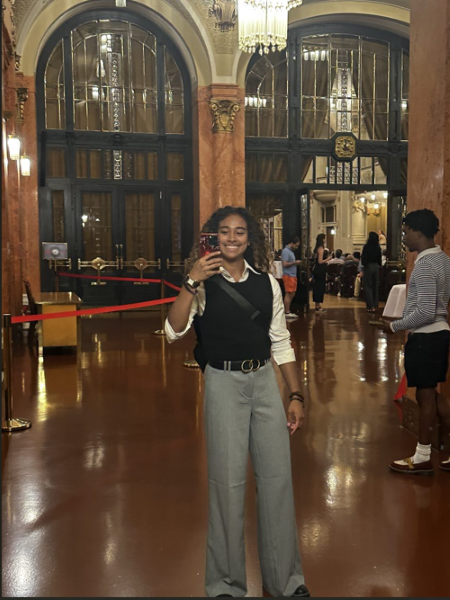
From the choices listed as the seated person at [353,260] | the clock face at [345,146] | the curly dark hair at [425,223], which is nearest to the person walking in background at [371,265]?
the clock face at [345,146]

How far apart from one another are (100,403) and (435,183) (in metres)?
3.78

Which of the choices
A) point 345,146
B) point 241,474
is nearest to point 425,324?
point 241,474

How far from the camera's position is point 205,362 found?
114 inches

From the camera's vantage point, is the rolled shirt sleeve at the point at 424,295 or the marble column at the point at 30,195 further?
the marble column at the point at 30,195

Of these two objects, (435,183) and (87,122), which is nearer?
(435,183)

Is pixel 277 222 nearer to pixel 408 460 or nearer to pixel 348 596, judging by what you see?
pixel 408 460

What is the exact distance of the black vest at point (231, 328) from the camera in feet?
9.25

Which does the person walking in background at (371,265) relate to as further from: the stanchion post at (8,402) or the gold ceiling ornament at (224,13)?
the stanchion post at (8,402)

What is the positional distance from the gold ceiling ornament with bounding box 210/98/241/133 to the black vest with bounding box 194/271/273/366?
1235 centimetres

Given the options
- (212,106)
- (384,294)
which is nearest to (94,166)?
(212,106)

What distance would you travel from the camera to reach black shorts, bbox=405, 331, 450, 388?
450 cm

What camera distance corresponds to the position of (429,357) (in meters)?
4.51

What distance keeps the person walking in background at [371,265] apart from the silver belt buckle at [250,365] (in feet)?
36.9

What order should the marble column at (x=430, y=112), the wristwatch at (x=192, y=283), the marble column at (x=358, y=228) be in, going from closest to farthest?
the wristwatch at (x=192, y=283) → the marble column at (x=430, y=112) → the marble column at (x=358, y=228)
